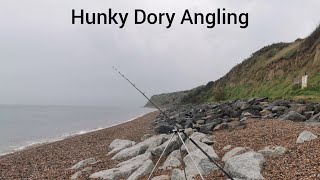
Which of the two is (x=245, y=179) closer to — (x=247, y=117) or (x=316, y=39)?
(x=247, y=117)

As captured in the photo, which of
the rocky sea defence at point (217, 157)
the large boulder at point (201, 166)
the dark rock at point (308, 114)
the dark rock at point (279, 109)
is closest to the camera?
the rocky sea defence at point (217, 157)

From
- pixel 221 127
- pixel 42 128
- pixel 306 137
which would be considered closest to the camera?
pixel 306 137

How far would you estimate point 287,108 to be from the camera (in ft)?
60.6

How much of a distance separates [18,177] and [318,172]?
10735 mm

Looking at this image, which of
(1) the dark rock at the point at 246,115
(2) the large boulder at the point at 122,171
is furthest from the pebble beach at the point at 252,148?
(1) the dark rock at the point at 246,115

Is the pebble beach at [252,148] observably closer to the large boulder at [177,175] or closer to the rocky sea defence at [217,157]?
the rocky sea defence at [217,157]

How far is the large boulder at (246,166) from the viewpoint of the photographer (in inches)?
342

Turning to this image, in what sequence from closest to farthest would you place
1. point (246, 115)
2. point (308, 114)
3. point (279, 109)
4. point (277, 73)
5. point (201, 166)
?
point (201, 166), point (308, 114), point (279, 109), point (246, 115), point (277, 73)

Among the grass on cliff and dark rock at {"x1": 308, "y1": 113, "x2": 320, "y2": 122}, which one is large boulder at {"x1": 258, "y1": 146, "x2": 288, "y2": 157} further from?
the grass on cliff

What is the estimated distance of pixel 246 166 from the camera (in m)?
9.06

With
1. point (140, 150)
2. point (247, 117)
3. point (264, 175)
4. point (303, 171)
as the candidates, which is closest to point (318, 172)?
point (303, 171)

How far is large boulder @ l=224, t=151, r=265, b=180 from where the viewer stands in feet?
28.5

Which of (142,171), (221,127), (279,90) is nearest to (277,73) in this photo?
(279,90)

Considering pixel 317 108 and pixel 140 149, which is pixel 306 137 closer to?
pixel 140 149
